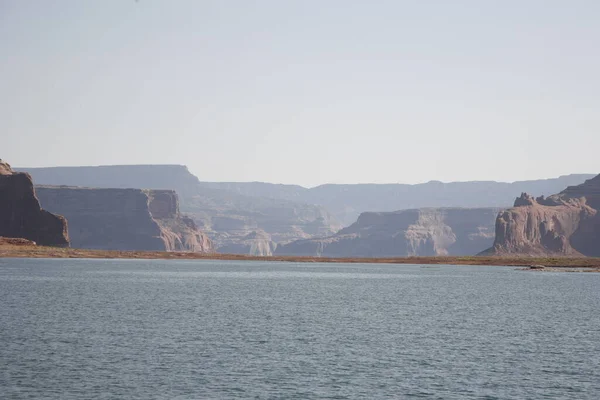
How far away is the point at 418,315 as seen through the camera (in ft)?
367

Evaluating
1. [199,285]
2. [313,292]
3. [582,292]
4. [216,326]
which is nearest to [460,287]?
[582,292]

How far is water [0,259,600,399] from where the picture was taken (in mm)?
58812

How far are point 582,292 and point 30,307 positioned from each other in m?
107

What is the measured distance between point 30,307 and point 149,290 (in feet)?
146

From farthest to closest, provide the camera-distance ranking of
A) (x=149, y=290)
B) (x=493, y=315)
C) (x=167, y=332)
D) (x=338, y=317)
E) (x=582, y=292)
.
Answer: (x=582, y=292)
(x=149, y=290)
(x=493, y=315)
(x=338, y=317)
(x=167, y=332)

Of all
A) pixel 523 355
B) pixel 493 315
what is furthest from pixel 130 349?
pixel 493 315

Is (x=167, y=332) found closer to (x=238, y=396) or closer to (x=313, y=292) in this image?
(x=238, y=396)

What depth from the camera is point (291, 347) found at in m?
77.7

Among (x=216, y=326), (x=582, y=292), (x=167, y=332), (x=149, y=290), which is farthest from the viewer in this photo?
(x=582, y=292)

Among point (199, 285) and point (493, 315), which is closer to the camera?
point (493, 315)

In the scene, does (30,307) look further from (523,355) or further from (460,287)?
(460,287)

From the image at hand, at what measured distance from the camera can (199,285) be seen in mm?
175625

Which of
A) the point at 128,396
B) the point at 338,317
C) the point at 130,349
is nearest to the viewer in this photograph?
the point at 128,396

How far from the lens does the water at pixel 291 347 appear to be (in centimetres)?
5881
